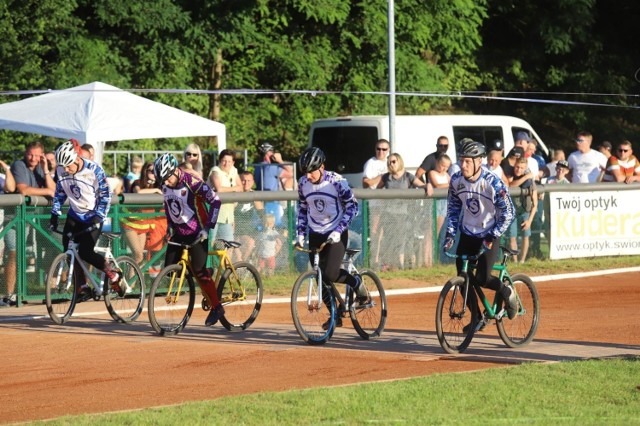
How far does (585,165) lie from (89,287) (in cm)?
1135

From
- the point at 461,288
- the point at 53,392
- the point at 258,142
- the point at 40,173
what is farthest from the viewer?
the point at 258,142

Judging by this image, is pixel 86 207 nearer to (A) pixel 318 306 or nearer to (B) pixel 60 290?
(B) pixel 60 290

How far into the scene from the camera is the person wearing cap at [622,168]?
A: 23.3 m

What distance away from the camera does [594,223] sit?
22812 millimetres

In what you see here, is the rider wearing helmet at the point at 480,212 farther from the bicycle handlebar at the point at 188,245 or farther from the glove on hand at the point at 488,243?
the bicycle handlebar at the point at 188,245

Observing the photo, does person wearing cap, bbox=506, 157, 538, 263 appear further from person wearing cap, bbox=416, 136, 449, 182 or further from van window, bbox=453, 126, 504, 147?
van window, bbox=453, 126, 504, 147

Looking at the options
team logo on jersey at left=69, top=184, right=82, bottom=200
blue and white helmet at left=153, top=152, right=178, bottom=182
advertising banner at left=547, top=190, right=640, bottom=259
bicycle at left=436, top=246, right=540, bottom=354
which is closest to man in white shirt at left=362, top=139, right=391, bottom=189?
advertising banner at left=547, top=190, right=640, bottom=259

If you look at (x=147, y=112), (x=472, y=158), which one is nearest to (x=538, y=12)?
(x=147, y=112)

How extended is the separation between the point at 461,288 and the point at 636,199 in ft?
38.2

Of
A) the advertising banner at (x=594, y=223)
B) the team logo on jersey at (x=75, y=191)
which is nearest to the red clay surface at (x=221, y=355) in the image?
the team logo on jersey at (x=75, y=191)

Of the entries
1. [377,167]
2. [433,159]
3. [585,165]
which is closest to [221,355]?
[377,167]

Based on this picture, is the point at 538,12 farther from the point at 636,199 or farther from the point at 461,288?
the point at 461,288

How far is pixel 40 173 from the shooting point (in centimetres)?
1789

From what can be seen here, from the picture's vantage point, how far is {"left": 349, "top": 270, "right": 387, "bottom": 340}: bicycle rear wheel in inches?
535
